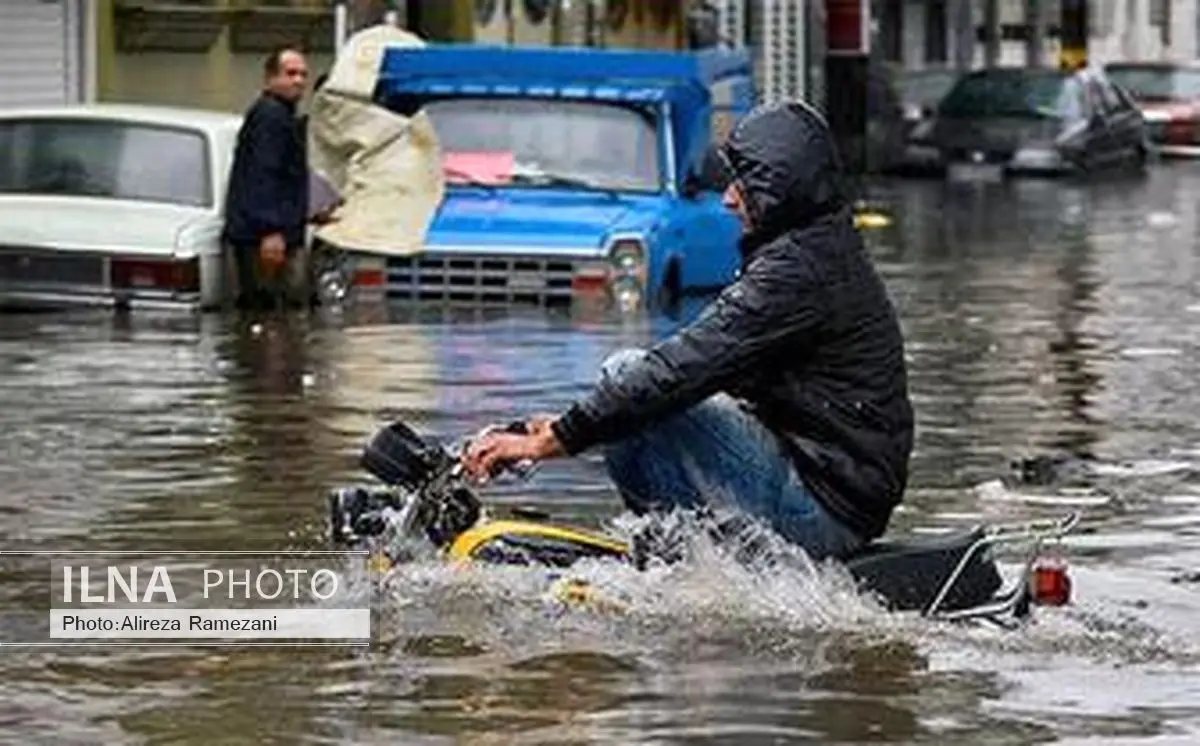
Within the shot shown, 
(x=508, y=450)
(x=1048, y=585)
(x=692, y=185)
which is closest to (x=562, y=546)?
(x=508, y=450)

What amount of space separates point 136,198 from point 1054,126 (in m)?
27.3

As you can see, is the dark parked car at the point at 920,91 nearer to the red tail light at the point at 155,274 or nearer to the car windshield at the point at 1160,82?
the car windshield at the point at 1160,82

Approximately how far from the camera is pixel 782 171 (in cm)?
980

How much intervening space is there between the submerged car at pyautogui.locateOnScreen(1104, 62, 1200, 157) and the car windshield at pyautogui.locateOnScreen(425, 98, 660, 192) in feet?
110

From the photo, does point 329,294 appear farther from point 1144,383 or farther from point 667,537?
point 667,537

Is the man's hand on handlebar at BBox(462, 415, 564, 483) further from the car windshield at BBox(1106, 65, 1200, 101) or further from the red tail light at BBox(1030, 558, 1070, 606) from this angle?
the car windshield at BBox(1106, 65, 1200, 101)

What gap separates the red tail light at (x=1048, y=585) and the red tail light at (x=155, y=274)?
12.5 metres

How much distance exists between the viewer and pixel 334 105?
78.5 ft

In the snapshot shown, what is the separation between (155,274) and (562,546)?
1214cm

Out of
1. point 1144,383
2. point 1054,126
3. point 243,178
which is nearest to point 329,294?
point 243,178

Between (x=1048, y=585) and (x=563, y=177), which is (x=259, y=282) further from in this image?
(x=1048, y=585)

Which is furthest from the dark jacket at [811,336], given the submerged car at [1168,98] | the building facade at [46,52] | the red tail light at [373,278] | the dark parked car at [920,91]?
the submerged car at [1168,98]

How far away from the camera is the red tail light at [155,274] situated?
856 inches

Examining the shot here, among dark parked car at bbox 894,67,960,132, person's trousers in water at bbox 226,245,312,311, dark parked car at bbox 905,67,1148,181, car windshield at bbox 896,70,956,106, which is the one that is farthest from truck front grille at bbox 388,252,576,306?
car windshield at bbox 896,70,956,106
